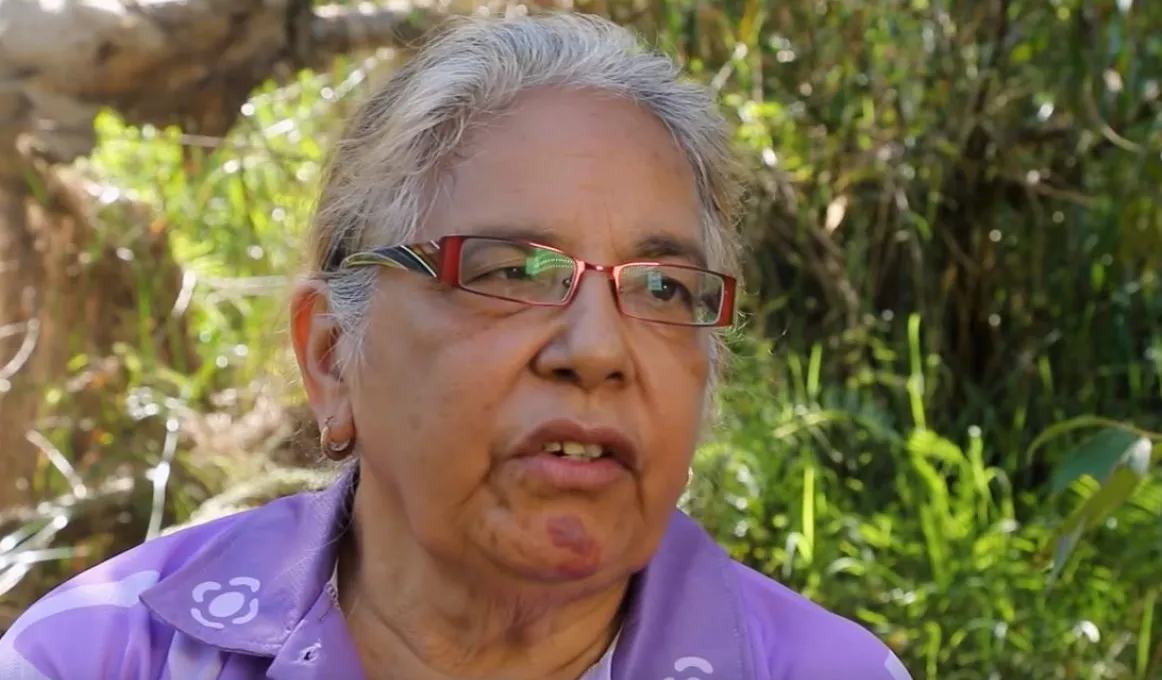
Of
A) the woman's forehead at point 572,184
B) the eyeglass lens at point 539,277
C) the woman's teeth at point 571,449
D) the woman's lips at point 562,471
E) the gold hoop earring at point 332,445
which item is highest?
the woman's forehead at point 572,184

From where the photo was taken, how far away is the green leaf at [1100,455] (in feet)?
5.80

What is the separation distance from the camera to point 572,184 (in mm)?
1388

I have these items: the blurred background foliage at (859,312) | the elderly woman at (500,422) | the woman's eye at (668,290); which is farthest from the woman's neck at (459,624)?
the blurred background foliage at (859,312)

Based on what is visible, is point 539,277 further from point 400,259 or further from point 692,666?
point 692,666

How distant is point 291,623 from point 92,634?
Result: 0.22 metres

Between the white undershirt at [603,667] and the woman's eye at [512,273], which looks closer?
the woman's eye at [512,273]

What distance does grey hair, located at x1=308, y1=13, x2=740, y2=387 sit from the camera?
1.47 m

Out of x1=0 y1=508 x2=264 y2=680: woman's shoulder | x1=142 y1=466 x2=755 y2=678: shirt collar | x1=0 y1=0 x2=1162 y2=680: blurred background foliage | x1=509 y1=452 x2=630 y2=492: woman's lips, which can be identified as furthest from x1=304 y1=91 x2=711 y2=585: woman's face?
x1=0 y1=0 x2=1162 y2=680: blurred background foliage

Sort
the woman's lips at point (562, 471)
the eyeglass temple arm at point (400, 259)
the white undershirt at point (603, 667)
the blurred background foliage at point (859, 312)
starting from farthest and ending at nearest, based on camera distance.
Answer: the blurred background foliage at point (859, 312) → the white undershirt at point (603, 667) → the eyeglass temple arm at point (400, 259) → the woman's lips at point (562, 471)

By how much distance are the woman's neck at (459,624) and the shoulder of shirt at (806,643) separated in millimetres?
172

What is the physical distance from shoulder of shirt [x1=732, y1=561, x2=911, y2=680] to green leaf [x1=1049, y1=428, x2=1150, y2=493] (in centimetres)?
47

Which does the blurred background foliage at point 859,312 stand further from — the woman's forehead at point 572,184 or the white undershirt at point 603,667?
the woman's forehead at point 572,184

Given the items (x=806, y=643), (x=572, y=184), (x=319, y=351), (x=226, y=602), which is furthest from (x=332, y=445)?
(x=806, y=643)

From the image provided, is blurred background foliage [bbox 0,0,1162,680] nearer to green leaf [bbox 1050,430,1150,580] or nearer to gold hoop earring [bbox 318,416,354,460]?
green leaf [bbox 1050,430,1150,580]
